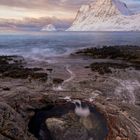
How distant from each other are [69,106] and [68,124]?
2231 millimetres

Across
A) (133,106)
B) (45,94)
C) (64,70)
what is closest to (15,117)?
(45,94)

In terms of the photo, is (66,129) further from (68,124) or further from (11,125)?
(11,125)

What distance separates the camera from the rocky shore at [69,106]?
625 inches

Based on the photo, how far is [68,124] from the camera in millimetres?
16609

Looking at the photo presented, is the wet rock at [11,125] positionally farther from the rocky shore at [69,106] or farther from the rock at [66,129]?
the rock at [66,129]

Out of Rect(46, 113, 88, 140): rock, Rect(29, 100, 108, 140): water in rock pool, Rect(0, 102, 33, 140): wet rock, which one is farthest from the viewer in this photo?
Rect(29, 100, 108, 140): water in rock pool

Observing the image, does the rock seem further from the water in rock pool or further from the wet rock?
the wet rock

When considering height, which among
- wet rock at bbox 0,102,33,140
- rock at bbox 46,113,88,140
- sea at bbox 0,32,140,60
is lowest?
sea at bbox 0,32,140,60

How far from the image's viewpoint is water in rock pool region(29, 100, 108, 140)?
16.2m

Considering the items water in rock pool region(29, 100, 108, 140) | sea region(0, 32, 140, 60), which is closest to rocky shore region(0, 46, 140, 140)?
water in rock pool region(29, 100, 108, 140)

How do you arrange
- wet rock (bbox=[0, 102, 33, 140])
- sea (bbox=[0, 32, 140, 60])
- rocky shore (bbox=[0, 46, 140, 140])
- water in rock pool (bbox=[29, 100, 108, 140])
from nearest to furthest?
wet rock (bbox=[0, 102, 33, 140]) → rocky shore (bbox=[0, 46, 140, 140]) → water in rock pool (bbox=[29, 100, 108, 140]) → sea (bbox=[0, 32, 140, 60])

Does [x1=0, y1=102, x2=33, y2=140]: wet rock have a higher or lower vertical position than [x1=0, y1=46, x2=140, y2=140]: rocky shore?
higher

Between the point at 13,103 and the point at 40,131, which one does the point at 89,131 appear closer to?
the point at 40,131

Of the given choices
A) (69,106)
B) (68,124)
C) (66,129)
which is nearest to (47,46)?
(69,106)
